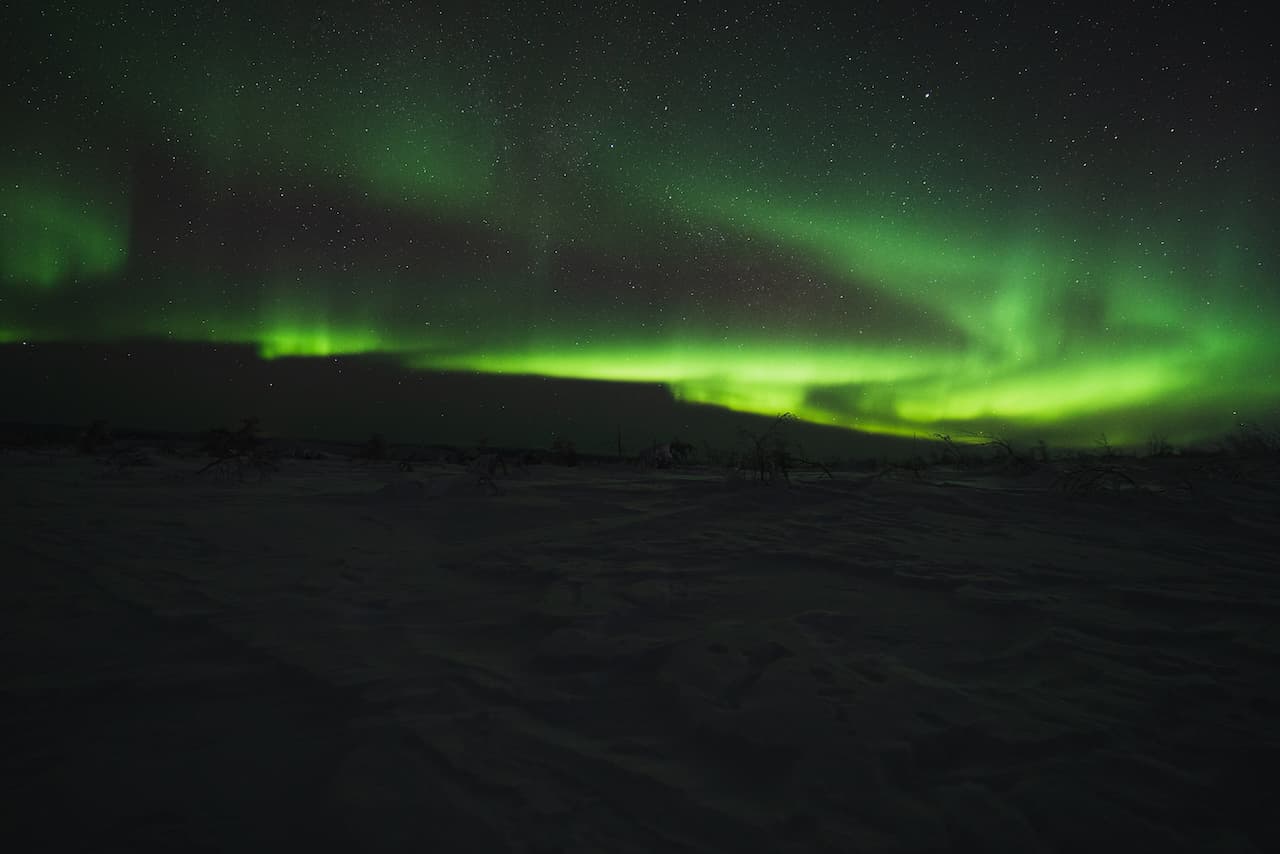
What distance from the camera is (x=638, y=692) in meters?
1.41

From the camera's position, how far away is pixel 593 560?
8.66 ft

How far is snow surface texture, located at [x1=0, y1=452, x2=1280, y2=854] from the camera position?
959mm

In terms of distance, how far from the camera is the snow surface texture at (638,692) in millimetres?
959

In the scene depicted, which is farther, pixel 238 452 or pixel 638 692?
pixel 238 452

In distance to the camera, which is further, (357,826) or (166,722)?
(166,722)

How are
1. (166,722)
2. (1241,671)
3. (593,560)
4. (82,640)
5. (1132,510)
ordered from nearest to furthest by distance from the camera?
(166,722), (1241,671), (82,640), (593,560), (1132,510)

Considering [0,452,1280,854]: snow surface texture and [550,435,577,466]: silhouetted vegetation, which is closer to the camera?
[0,452,1280,854]: snow surface texture

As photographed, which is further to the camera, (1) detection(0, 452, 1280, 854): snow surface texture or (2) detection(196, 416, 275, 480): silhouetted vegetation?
(2) detection(196, 416, 275, 480): silhouetted vegetation

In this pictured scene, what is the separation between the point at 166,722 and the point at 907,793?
1.40 meters

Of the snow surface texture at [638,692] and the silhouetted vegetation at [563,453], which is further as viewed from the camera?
the silhouetted vegetation at [563,453]

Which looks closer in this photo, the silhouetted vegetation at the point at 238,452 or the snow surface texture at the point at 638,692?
the snow surface texture at the point at 638,692

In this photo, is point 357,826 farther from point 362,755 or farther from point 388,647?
point 388,647

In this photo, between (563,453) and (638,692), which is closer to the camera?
(638,692)

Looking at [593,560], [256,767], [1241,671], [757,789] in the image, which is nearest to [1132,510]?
[1241,671]
